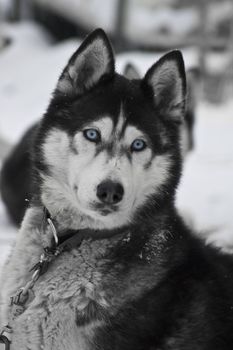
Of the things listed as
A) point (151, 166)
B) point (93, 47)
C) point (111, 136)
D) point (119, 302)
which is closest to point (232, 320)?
point (119, 302)

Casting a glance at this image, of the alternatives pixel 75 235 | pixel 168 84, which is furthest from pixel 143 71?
pixel 75 235

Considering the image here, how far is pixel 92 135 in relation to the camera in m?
3.05

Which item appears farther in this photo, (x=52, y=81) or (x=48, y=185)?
(x=52, y=81)

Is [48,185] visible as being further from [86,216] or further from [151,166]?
[151,166]

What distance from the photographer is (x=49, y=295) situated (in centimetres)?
297

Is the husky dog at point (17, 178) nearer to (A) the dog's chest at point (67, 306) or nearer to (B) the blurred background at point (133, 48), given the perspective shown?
(A) the dog's chest at point (67, 306)

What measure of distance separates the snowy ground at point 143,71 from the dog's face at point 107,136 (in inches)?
36.0

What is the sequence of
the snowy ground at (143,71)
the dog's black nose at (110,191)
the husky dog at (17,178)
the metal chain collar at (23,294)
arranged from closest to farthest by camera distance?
the dog's black nose at (110,191)
the metal chain collar at (23,294)
the husky dog at (17,178)
the snowy ground at (143,71)

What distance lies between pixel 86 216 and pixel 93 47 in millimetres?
811

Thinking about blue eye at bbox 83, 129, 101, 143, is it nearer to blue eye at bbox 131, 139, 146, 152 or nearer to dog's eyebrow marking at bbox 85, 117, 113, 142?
dog's eyebrow marking at bbox 85, 117, 113, 142

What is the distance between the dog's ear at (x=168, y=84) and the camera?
3.18 metres

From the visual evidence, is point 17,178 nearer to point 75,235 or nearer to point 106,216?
point 75,235

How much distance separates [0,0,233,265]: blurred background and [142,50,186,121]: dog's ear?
504 cm

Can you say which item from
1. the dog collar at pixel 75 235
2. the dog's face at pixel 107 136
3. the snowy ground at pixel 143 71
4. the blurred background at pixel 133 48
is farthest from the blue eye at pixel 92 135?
the blurred background at pixel 133 48
